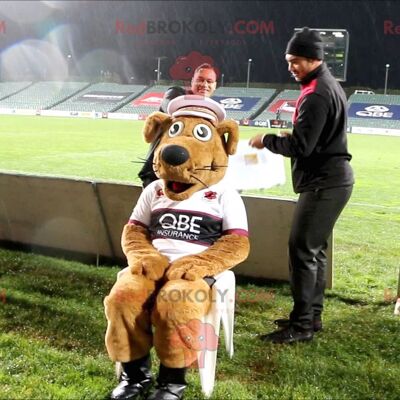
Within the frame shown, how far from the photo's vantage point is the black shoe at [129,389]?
249 centimetres

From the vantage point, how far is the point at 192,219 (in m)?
2.85

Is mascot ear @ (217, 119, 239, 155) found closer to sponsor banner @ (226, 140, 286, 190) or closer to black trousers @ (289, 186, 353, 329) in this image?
sponsor banner @ (226, 140, 286, 190)

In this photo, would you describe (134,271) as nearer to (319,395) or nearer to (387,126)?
(319,395)

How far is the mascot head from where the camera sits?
277 cm

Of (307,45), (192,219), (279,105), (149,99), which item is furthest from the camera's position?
(149,99)

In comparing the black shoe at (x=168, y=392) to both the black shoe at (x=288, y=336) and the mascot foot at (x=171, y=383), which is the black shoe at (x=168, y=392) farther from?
the black shoe at (x=288, y=336)

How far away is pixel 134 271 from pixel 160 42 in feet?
124

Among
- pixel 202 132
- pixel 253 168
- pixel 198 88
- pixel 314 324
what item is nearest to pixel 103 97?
pixel 198 88

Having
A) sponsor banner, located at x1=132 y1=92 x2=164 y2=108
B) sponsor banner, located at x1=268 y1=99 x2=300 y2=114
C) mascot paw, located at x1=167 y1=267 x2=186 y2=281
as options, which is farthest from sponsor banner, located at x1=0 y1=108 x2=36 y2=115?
mascot paw, located at x1=167 y1=267 x2=186 y2=281

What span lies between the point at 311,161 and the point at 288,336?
971 millimetres

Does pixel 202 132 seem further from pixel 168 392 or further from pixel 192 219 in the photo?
pixel 168 392

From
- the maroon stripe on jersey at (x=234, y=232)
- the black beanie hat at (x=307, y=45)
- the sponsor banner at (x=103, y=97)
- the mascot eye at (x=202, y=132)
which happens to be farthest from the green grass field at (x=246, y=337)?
the sponsor banner at (x=103, y=97)

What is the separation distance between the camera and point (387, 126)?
30938 mm

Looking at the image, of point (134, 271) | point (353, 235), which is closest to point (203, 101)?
point (134, 271)
